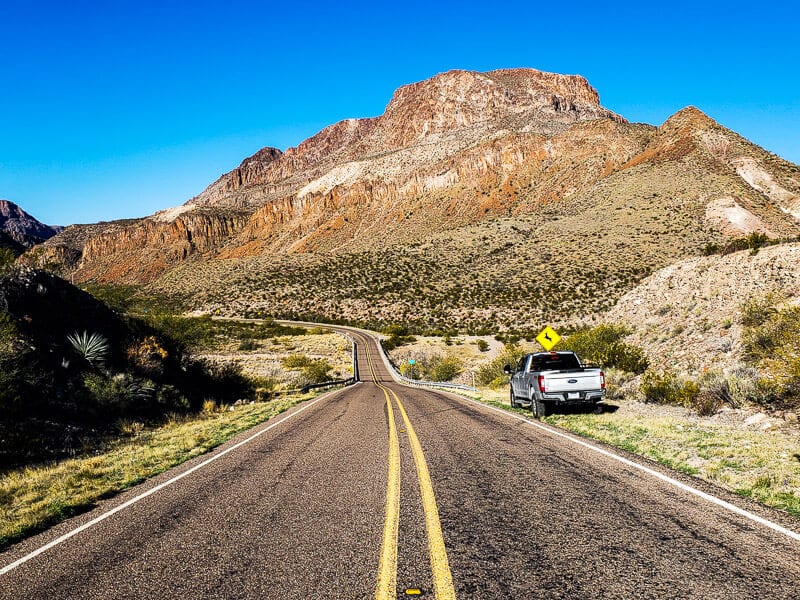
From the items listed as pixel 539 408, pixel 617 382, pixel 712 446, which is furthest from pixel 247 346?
pixel 712 446

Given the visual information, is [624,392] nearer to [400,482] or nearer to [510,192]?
[400,482]

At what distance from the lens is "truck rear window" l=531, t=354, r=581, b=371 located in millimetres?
13830

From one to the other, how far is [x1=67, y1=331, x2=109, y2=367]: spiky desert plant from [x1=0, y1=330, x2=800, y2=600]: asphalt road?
9.80 meters

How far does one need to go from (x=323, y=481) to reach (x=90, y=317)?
1539 centimetres

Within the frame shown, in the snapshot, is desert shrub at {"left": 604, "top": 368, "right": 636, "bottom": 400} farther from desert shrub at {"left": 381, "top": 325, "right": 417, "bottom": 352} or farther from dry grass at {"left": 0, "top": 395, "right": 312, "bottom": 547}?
desert shrub at {"left": 381, "top": 325, "right": 417, "bottom": 352}

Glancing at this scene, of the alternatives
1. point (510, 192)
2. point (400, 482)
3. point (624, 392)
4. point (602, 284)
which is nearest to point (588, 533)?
point (400, 482)

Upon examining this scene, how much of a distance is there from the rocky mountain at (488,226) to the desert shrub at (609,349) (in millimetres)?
22348

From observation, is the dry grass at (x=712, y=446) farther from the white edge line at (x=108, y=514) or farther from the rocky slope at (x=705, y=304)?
the white edge line at (x=108, y=514)

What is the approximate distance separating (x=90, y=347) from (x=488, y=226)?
87116 millimetres

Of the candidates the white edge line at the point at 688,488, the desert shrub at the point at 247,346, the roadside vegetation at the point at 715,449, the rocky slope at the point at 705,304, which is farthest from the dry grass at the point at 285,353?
the white edge line at the point at 688,488

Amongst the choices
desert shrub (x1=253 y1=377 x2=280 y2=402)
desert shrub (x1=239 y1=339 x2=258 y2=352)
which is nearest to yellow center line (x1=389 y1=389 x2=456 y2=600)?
desert shrub (x1=253 y1=377 x2=280 y2=402)

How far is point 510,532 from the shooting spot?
4.89 m

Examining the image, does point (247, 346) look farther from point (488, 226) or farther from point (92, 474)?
point (488, 226)

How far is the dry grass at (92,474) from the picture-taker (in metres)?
6.50
